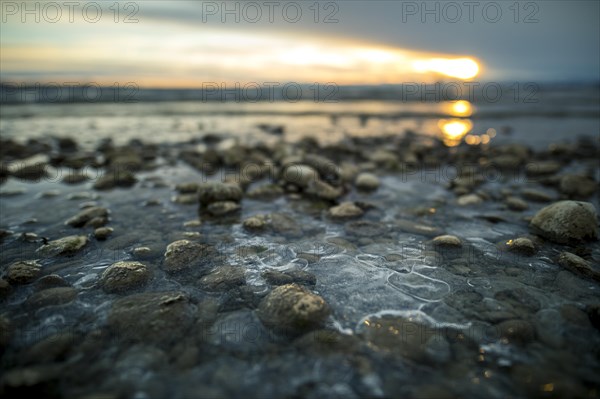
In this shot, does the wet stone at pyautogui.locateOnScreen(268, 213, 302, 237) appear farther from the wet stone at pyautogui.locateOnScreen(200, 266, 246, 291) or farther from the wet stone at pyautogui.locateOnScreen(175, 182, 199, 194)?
the wet stone at pyautogui.locateOnScreen(175, 182, 199, 194)

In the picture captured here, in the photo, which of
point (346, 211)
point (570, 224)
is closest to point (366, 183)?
point (346, 211)

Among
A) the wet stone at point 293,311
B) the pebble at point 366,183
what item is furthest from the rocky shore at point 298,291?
the pebble at point 366,183

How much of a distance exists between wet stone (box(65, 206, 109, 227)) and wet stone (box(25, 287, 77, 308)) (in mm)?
1469

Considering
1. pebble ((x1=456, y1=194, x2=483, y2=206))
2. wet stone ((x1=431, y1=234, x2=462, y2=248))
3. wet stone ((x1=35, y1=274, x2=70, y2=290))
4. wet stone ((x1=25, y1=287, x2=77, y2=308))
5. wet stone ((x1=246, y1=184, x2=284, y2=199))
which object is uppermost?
wet stone ((x1=246, y1=184, x2=284, y2=199))

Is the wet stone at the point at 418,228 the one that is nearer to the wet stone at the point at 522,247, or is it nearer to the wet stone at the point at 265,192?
the wet stone at the point at 522,247

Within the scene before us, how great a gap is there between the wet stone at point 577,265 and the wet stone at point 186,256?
→ 327 centimetres

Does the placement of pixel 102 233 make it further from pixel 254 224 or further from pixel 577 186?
pixel 577 186

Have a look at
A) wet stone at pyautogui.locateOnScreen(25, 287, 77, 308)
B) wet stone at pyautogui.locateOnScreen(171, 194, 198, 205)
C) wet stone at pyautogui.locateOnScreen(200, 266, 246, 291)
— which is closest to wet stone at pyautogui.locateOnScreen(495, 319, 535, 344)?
wet stone at pyautogui.locateOnScreen(200, 266, 246, 291)

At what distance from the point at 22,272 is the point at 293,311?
2311 mm

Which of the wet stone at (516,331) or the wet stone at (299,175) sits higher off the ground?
the wet stone at (299,175)

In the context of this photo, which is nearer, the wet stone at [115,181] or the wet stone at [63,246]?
the wet stone at [63,246]

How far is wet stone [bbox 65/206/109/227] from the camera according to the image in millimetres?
3694

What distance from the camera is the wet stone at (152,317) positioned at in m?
2.02

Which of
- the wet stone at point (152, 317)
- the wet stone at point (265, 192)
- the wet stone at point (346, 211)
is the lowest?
the wet stone at point (152, 317)
